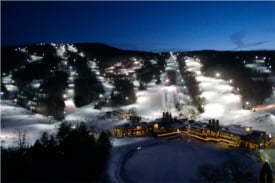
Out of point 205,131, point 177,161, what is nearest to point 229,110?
point 205,131

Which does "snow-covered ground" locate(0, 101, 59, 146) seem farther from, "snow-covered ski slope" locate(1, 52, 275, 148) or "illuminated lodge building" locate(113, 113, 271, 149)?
"illuminated lodge building" locate(113, 113, 271, 149)

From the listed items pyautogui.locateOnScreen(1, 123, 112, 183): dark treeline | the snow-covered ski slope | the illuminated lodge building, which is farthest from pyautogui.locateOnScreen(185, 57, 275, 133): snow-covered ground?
pyautogui.locateOnScreen(1, 123, 112, 183): dark treeline

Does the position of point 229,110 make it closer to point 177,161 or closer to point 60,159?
point 177,161

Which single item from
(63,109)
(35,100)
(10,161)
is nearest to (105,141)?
(10,161)

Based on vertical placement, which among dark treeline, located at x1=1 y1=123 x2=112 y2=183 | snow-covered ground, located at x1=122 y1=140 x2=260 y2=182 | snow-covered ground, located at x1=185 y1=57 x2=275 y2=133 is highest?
snow-covered ground, located at x1=185 y1=57 x2=275 y2=133

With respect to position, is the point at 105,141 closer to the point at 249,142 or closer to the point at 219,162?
the point at 219,162

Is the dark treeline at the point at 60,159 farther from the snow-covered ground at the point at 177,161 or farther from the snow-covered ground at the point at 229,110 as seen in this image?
the snow-covered ground at the point at 229,110
